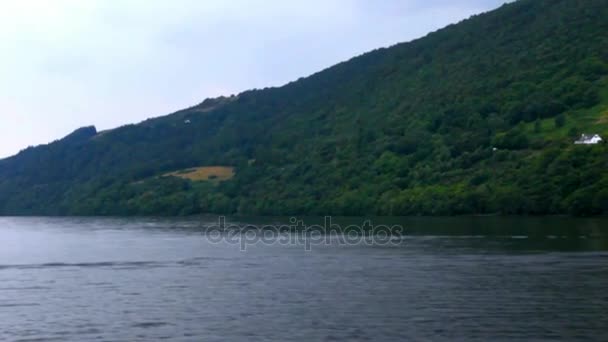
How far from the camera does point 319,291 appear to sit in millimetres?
52281

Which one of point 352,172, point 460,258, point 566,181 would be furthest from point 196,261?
point 352,172

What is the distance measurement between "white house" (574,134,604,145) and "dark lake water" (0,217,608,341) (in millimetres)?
53018

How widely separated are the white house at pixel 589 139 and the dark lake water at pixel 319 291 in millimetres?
53018

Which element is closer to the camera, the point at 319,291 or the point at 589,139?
the point at 319,291

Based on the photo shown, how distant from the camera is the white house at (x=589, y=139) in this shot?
138875 millimetres

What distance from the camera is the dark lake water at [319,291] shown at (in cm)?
3991

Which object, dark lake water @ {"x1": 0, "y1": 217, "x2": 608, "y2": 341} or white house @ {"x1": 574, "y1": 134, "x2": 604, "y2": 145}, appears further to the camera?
white house @ {"x1": 574, "y1": 134, "x2": 604, "y2": 145}

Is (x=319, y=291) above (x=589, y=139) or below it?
below

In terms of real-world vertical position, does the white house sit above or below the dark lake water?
above

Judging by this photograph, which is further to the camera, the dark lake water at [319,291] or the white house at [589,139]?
the white house at [589,139]

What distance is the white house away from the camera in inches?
5468

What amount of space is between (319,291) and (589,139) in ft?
331

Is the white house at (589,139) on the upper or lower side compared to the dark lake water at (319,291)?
upper

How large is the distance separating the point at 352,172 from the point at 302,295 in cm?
14059
